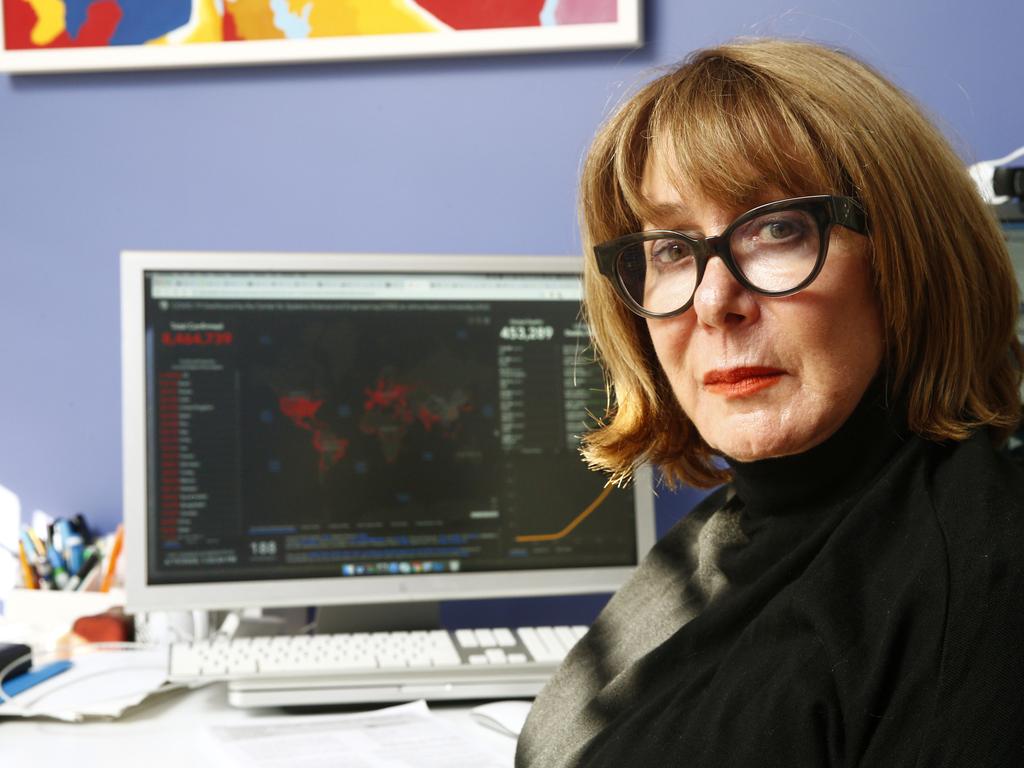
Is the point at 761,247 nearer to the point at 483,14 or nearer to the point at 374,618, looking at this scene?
the point at 374,618

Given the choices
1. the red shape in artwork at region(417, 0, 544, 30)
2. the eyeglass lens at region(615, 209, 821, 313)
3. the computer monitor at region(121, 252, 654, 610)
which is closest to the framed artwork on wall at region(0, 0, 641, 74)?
the red shape in artwork at region(417, 0, 544, 30)

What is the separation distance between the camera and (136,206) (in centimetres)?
150

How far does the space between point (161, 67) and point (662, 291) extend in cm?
101

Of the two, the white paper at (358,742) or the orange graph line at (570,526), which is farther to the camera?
the orange graph line at (570,526)

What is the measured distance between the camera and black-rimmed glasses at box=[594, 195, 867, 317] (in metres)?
0.68

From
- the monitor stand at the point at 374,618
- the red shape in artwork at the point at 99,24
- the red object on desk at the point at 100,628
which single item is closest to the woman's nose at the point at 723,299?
the monitor stand at the point at 374,618

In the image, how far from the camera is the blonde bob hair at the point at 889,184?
2.25 ft

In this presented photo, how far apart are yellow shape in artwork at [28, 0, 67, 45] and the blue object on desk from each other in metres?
0.90

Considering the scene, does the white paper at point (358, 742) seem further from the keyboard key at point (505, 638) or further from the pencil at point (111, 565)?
the pencil at point (111, 565)

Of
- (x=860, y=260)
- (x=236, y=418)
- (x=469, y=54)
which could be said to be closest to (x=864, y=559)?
(x=860, y=260)

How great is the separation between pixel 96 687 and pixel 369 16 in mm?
967

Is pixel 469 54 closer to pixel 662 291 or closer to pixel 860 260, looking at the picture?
pixel 662 291

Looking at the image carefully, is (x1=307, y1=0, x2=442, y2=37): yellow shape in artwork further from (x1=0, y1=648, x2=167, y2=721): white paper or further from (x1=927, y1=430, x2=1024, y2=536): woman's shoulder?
(x1=927, y1=430, x2=1024, y2=536): woman's shoulder

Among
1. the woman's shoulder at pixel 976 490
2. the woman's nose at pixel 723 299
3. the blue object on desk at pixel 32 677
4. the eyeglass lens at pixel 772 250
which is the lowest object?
the blue object on desk at pixel 32 677
